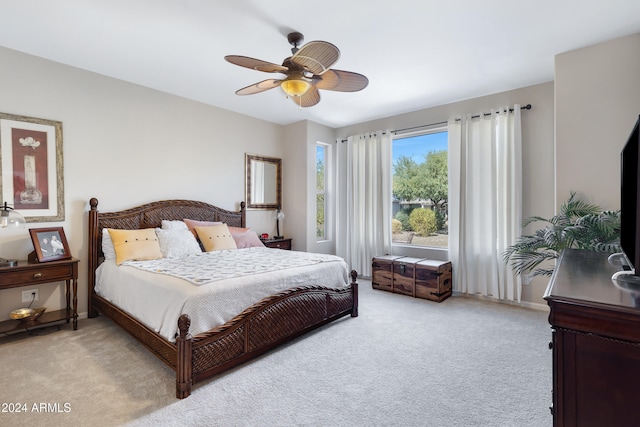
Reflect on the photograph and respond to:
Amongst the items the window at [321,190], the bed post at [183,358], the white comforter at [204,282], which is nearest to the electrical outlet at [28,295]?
the white comforter at [204,282]

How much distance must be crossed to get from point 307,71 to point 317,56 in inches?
12.5

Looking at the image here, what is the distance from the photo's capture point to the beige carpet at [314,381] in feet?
6.05

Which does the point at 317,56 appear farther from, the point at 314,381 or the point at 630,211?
the point at 314,381

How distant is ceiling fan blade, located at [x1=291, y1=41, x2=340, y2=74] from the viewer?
6.82ft

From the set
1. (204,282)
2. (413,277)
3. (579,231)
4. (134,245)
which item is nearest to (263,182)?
(134,245)

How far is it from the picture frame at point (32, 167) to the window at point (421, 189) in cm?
444

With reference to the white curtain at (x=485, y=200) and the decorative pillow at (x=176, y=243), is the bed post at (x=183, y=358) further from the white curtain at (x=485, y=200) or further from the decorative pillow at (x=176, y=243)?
A: the white curtain at (x=485, y=200)

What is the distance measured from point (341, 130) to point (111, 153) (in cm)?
362

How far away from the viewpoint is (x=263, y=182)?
17.4ft

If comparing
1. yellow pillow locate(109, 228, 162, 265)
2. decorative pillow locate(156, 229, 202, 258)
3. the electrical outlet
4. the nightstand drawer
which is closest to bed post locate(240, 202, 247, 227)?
decorative pillow locate(156, 229, 202, 258)

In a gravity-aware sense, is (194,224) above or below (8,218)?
below

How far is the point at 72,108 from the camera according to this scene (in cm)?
337

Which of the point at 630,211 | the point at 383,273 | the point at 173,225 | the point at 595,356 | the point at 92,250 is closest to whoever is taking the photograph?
the point at 595,356

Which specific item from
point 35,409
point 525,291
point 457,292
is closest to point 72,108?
point 35,409
